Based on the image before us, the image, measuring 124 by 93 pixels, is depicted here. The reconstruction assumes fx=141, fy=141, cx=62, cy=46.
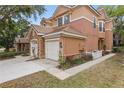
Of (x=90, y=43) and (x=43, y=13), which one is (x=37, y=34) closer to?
(x=43, y=13)

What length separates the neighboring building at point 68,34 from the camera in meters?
12.3

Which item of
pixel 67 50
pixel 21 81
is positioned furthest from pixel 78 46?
pixel 21 81

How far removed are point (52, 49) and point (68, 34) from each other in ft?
8.20

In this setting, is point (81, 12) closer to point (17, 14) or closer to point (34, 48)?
point (17, 14)

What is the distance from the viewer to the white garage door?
12.7 meters

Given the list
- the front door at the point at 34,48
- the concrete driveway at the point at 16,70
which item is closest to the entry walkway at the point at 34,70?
the concrete driveway at the point at 16,70

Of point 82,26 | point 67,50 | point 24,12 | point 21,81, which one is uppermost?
point 24,12

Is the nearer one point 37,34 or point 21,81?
point 21,81

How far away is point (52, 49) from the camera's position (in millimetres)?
13555

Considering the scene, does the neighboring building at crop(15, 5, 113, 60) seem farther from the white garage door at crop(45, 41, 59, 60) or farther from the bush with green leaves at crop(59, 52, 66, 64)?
the bush with green leaves at crop(59, 52, 66, 64)

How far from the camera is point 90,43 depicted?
632 inches

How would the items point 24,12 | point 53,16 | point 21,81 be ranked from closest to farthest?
point 21,81, point 24,12, point 53,16

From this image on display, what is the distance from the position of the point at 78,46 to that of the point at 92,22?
4.25 m

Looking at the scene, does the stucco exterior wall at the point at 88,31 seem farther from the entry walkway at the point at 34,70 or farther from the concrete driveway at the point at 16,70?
the concrete driveway at the point at 16,70
